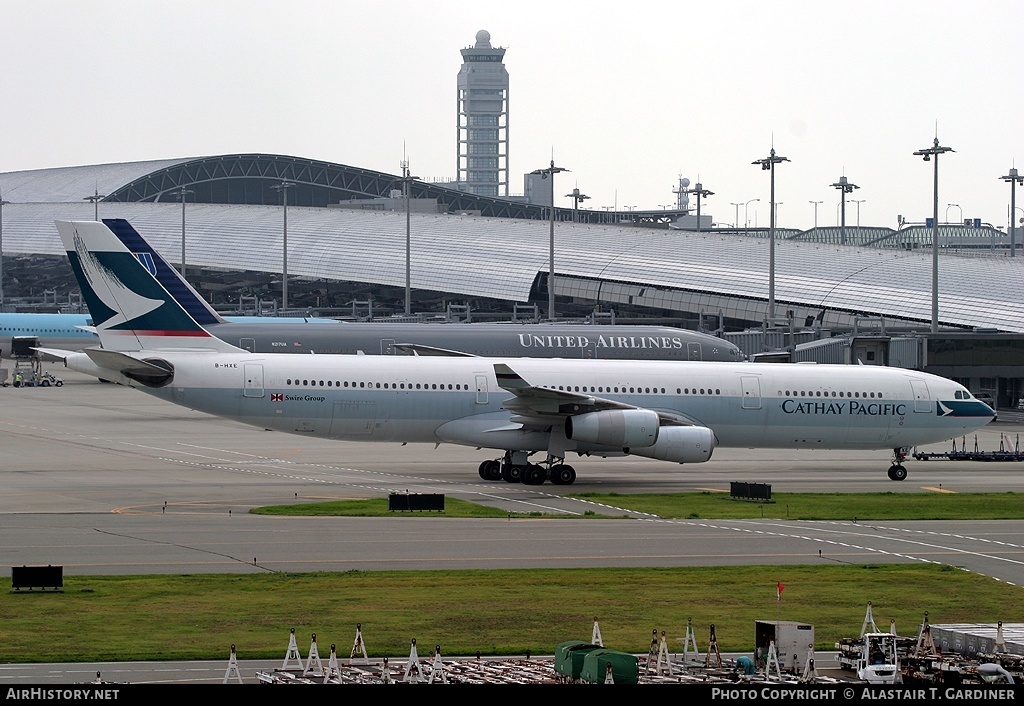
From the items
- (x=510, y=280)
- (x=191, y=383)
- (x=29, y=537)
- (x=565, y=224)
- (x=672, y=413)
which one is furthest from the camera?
(x=565, y=224)

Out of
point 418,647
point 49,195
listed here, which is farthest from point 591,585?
point 49,195

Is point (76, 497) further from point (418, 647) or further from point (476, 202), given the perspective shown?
point (476, 202)

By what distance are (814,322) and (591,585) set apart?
7262cm

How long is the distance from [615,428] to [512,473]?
3.53 m

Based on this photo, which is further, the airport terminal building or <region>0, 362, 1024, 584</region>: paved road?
the airport terminal building

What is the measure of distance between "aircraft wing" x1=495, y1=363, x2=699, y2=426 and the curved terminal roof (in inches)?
2075

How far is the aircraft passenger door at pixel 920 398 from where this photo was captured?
142 ft

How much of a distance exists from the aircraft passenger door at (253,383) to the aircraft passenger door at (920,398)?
20653mm

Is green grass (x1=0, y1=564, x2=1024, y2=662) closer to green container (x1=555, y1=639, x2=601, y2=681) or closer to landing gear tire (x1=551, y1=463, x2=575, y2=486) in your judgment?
green container (x1=555, y1=639, x2=601, y2=681)

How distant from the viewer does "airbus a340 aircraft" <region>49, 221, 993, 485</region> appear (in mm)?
37906

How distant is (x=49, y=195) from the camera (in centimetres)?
16975

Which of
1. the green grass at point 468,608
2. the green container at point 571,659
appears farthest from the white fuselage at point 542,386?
the green container at point 571,659

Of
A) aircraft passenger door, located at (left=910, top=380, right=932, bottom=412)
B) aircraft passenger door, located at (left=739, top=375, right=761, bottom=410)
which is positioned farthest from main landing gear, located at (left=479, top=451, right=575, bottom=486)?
aircraft passenger door, located at (left=910, top=380, right=932, bottom=412)

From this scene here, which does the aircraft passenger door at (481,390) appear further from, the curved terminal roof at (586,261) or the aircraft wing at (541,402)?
the curved terminal roof at (586,261)
